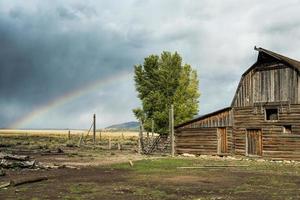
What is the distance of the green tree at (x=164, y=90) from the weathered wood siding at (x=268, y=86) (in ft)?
84.0

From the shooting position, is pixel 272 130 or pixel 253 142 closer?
pixel 272 130

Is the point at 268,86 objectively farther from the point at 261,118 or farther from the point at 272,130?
the point at 272,130

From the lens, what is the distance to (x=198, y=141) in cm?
4456

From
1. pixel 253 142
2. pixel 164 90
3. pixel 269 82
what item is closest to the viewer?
pixel 269 82

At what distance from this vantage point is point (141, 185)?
20.4 meters

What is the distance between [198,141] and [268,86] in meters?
9.59

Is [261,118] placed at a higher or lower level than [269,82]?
lower

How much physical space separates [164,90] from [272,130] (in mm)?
33147

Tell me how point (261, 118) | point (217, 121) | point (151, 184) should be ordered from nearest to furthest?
point (151, 184), point (261, 118), point (217, 121)

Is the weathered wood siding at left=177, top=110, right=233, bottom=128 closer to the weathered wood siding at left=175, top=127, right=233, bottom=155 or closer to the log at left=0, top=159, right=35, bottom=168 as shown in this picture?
the weathered wood siding at left=175, top=127, right=233, bottom=155

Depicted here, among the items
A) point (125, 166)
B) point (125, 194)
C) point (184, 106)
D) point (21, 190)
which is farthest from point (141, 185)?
point (184, 106)

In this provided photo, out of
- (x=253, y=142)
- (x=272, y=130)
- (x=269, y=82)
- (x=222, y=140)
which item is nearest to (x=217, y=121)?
(x=222, y=140)

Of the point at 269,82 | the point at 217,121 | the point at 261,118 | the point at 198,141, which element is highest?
the point at 269,82

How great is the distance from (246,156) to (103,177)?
1995cm
